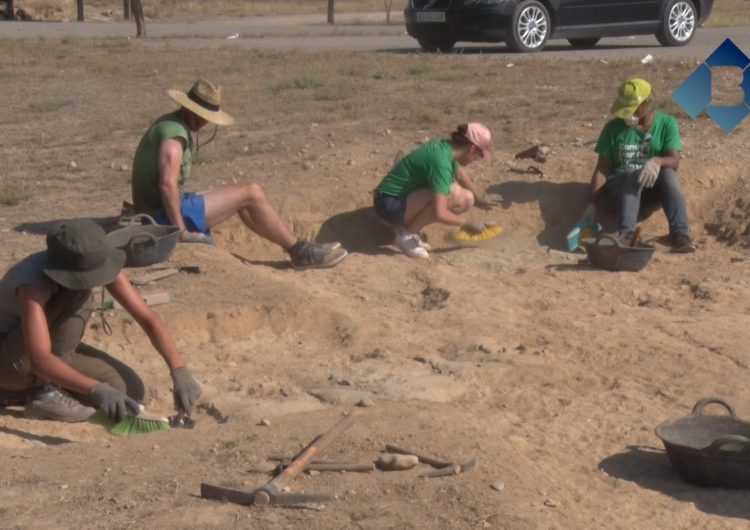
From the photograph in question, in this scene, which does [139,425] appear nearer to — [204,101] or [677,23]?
[204,101]

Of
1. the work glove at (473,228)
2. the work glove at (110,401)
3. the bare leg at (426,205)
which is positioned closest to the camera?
the work glove at (110,401)

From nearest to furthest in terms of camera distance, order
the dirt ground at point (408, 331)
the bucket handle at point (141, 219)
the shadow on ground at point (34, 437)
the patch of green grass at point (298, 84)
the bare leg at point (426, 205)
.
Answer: the dirt ground at point (408, 331), the shadow on ground at point (34, 437), the bucket handle at point (141, 219), the bare leg at point (426, 205), the patch of green grass at point (298, 84)

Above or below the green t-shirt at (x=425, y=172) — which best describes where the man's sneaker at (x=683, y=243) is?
below

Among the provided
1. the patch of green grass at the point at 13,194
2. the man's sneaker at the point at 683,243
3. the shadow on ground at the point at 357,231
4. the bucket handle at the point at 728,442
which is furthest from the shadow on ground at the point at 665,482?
the patch of green grass at the point at 13,194

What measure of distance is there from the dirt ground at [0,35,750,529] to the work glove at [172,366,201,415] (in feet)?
0.53

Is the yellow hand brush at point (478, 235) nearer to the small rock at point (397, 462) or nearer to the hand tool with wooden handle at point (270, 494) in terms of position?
the small rock at point (397, 462)

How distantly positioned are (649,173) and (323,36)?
1507cm

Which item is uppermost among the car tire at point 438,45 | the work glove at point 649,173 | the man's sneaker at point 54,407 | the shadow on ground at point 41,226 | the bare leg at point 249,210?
the car tire at point 438,45

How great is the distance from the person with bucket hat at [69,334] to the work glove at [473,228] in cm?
345

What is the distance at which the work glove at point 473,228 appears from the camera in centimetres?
922

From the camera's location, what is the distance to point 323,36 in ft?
76.9

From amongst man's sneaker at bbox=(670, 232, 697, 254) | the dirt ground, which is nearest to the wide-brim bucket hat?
the dirt ground

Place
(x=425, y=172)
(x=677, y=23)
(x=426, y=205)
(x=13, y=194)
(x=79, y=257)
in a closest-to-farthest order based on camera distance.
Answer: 1. (x=79, y=257)
2. (x=425, y=172)
3. (x=426, y=205)
4. (x=13, y=194)
5. (x=677, y=23)

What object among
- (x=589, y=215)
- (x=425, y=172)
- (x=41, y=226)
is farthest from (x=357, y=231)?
(x=41, y=226)
